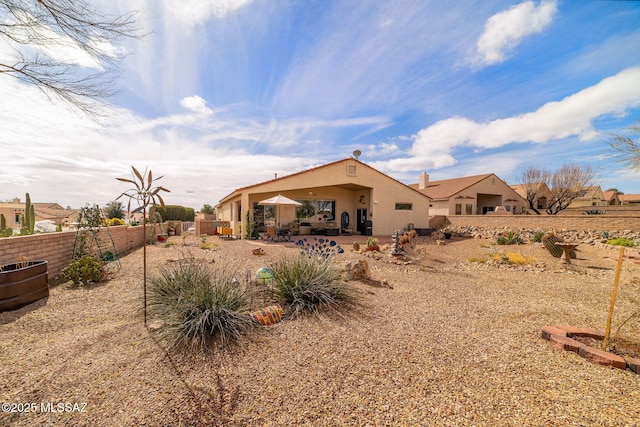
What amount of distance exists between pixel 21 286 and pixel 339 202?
55.9ft

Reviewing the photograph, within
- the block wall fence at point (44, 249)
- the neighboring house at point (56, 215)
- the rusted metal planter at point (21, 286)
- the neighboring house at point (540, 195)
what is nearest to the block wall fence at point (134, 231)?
the block wall fence at point (44, 249)

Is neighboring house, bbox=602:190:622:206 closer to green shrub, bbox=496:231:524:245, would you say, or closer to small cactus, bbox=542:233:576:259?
green shrub, bbox=496:231:524:245

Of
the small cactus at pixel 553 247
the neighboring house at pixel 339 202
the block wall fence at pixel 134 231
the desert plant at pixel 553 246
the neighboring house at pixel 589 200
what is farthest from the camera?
the neighboring house at pixel 589 200

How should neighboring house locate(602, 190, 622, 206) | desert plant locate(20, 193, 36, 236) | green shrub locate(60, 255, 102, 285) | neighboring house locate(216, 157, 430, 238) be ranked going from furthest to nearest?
neighboring house locate(602, 190, 622, 206) < neighboring house locate(216, 157, 430, 238) < desert plant locate(20, 193, 36, 236) < green shrub locate(60, 255, 102, 285)

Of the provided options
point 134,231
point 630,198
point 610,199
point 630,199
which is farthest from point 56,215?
point 630,198

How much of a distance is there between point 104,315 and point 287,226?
14.3 metres

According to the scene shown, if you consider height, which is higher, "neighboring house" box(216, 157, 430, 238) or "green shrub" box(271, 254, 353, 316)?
"neighboring house" box(216, 157, 430, 238)

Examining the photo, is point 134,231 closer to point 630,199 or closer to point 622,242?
point 622,242

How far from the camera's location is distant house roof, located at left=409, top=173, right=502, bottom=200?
27239mm

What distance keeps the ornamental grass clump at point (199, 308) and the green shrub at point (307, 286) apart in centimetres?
63

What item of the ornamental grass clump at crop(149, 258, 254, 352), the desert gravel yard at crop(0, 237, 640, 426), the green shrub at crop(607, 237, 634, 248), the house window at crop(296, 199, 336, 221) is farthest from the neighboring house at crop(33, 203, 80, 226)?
the green shrub at crop(607, 237, 634, 248)

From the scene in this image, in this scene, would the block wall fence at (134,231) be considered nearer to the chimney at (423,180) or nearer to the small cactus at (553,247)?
the small cactus at (553,247)

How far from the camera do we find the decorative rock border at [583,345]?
283cm

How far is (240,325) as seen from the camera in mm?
3566
